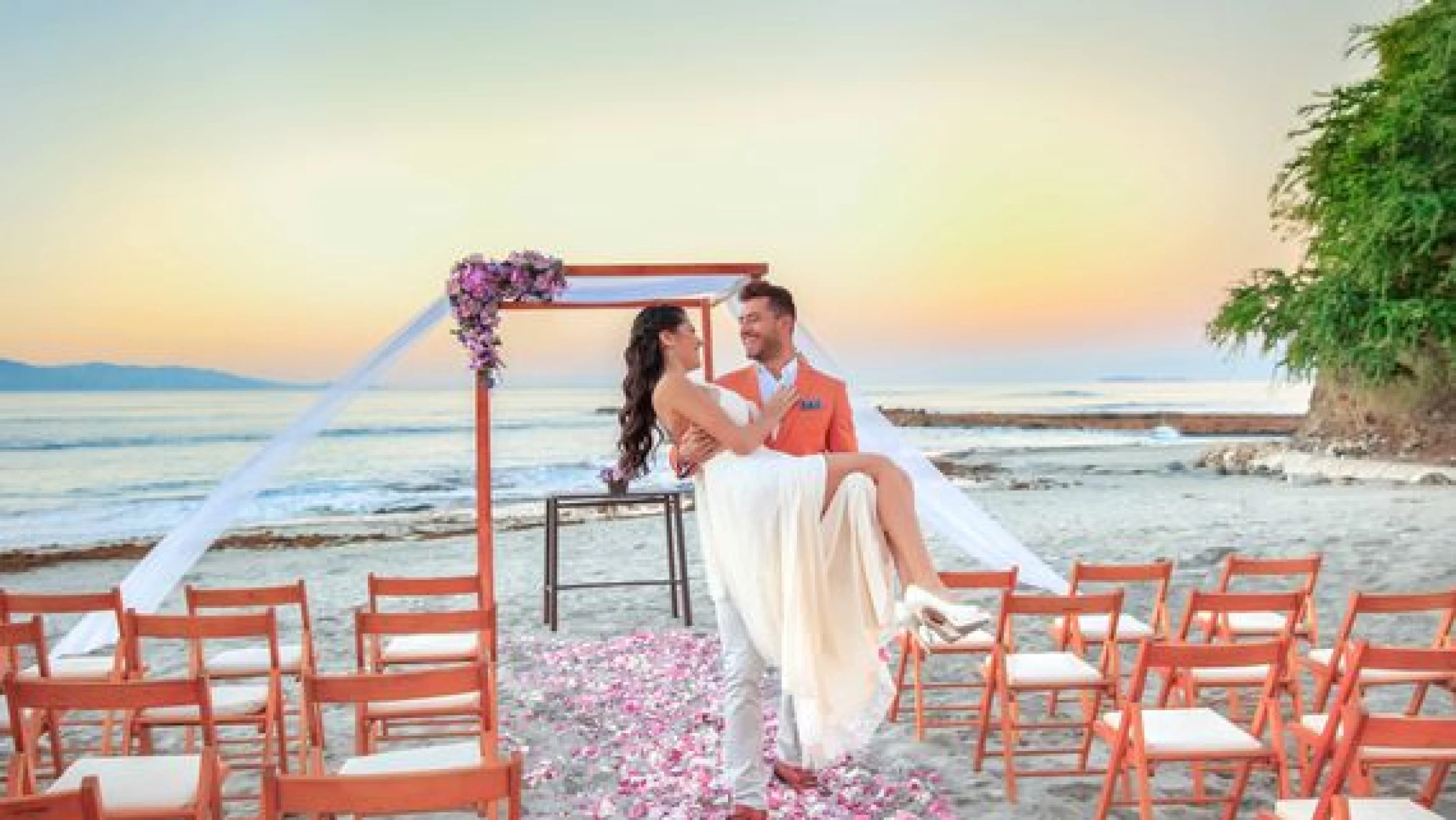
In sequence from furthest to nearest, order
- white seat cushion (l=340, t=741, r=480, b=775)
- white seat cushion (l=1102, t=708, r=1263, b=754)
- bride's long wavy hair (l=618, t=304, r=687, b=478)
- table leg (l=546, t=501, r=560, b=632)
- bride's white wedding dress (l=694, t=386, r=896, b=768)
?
1. table leg (l=546, t=501, r=560, b=632)
2. bride's long wavy hair (l=618, t=304, r=687, b=478)
3. bride's white wedding dress (l=694, t=386, r=896, b=768)
4. white seat cushion (l=1102, t=708, r=1263, b=754)
5. white seat cushion (l=340, t=741, r=480, b=775)

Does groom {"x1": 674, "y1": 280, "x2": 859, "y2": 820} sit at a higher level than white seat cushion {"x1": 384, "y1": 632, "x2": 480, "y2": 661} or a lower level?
higher

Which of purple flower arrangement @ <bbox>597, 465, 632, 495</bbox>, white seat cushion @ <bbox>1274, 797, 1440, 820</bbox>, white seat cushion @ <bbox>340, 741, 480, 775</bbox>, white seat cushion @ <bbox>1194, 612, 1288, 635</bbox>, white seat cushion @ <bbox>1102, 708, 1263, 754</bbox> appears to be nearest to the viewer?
white seat cushion @ <bbox>1274, 797, 1440, 820</bbox>

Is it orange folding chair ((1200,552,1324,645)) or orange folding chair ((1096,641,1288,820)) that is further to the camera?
orange folding chair ((1200,552,1324,645))

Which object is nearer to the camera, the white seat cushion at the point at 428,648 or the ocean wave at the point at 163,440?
the white seat cushion at the point at 428,648

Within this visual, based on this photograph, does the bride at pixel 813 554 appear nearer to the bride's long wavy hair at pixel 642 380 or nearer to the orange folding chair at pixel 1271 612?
the bride's long wavy hair at pixel 642 380

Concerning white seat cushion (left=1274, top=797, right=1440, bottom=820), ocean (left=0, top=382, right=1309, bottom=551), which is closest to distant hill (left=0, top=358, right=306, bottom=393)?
ocean (left=0, top=382, right=1309, bottom=551)

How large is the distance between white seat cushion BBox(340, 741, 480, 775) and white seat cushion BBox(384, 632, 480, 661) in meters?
1.48

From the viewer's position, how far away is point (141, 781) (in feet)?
10.5

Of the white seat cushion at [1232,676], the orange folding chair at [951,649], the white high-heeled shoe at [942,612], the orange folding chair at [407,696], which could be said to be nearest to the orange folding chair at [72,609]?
the orange folding chair at [407,696]

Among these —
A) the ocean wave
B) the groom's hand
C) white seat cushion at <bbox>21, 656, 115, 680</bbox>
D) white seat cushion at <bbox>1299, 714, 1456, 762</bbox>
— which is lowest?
the ocean wave

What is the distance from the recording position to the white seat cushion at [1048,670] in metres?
4.20

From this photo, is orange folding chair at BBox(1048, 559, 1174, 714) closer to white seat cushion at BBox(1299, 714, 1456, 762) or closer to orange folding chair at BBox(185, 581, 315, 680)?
white seat cushion at BBox(1299, 714, 1456, 762)

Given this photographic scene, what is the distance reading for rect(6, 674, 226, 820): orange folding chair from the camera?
2.98 metres

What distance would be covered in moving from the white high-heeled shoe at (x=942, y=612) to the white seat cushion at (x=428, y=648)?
2.26 meters
